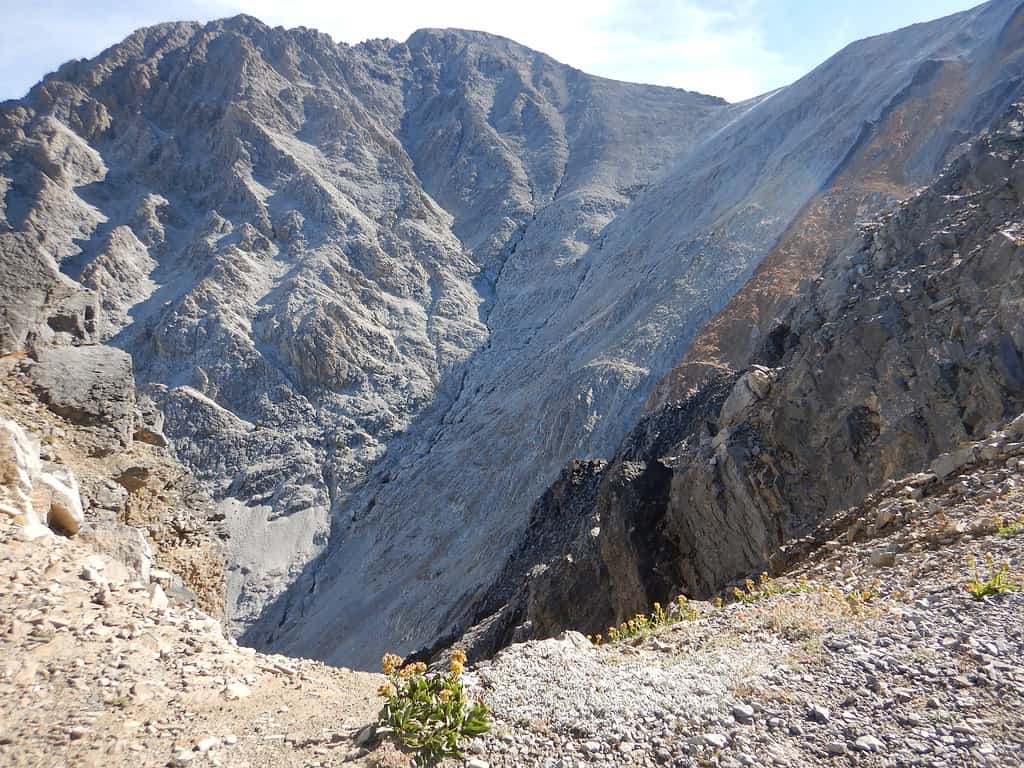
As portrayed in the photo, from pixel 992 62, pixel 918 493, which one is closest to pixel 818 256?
pixel 992 62

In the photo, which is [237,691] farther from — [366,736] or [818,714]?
[818,714]

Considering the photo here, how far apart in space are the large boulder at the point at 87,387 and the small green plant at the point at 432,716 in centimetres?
1065

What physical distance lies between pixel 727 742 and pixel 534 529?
2498 centimetres

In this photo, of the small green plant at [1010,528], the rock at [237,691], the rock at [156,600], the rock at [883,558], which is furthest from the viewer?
the rock at [883,558]

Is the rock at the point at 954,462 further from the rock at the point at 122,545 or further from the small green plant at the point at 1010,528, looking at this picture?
the rock at the point at 122,545

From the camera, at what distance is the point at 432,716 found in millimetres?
4688

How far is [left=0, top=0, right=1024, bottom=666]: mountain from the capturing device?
41625 mm

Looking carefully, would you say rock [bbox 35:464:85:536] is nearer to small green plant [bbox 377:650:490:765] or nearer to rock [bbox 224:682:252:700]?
rock [bbox 224:682:252:700]

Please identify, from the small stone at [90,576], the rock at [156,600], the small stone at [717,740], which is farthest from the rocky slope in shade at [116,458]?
the small stone at [717,740]

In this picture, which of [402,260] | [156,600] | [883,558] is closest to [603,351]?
[402,260]

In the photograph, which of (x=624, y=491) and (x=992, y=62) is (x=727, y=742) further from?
(x=992, y=62)

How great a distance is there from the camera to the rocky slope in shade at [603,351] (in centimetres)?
3953

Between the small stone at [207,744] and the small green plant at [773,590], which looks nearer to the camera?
the small stone at [207,744]

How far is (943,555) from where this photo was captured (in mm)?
6863
